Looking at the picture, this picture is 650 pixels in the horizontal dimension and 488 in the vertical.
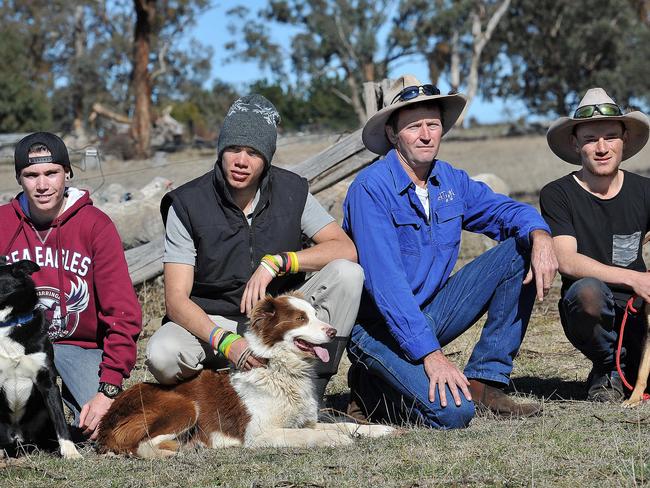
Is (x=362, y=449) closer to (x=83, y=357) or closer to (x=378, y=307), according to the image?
(x=378, y=307)

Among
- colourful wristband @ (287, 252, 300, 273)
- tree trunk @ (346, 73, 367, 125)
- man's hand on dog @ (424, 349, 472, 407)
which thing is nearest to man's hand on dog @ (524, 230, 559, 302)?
man's hand on dog @ (424, 349, 472, 407)

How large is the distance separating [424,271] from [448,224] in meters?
0.33

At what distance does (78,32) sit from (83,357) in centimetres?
5303

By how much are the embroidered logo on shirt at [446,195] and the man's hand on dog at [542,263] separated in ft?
1.92

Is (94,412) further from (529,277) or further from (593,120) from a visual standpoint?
(593,120)

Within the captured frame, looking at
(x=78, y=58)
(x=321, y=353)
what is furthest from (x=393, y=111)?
(x=78, y=58)

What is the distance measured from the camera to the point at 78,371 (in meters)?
5.26

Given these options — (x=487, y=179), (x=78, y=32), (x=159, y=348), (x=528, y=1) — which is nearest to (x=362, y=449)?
(x=159, y=348)

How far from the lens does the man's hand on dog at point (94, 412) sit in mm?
5047

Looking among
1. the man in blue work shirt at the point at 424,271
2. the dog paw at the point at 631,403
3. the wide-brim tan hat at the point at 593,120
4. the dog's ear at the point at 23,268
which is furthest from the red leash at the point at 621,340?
the dog's ear at the point at 23,268

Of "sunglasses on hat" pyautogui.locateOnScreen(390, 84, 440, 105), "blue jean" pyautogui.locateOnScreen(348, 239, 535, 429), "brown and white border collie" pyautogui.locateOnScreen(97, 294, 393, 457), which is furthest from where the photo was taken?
"sunglasses on hat" pyautogui.locateOnScreen(390, 84, 440, 105)

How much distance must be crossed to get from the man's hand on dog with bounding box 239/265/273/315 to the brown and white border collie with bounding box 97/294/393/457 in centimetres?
10

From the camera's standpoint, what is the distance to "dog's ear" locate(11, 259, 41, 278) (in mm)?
4785

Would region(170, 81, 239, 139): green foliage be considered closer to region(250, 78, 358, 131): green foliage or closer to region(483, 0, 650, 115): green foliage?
region(250, 78, 358, 131): green foliage
